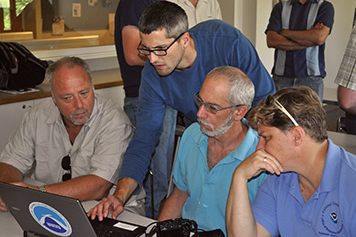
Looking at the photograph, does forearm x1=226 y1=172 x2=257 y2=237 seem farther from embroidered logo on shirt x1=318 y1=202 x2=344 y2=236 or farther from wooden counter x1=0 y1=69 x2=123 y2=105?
wooden counter x1=0 y1=69 x2=123 y2=105

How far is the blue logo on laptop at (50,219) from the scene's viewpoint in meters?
1.27

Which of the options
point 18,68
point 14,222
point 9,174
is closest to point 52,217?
point 14,222

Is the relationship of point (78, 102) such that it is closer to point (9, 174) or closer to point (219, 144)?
point (9, 174)

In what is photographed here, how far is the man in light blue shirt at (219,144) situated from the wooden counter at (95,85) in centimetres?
186

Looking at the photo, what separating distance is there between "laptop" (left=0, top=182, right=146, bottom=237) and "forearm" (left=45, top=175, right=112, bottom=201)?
36 cm

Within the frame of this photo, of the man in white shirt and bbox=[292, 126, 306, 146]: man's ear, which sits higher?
bbox=[292, 126, 306, 146]: man's ear

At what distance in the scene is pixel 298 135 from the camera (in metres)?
1.26

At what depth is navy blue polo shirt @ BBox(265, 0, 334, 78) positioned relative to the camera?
3.41m

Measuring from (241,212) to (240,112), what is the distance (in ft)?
1.56

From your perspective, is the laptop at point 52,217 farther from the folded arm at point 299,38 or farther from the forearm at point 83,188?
the folded arm at point 299,38

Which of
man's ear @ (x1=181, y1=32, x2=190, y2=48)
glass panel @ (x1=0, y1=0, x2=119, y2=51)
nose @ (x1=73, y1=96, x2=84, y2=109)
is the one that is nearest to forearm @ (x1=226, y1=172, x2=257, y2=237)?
man's ear @ (x1=181, y1=32, x2=190, y2=48)

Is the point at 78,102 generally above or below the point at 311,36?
below

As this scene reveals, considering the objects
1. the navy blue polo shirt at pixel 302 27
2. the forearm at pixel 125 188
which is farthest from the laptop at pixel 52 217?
the navy blue polo shirt at pixel 302 27

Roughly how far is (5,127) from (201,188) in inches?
77.6
